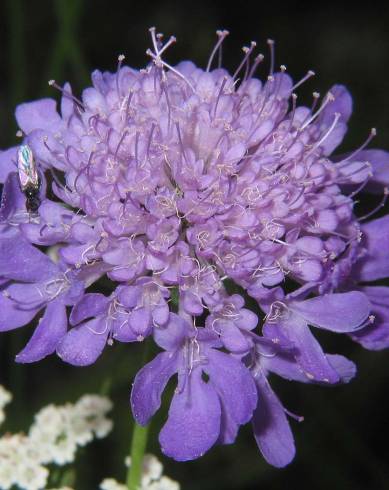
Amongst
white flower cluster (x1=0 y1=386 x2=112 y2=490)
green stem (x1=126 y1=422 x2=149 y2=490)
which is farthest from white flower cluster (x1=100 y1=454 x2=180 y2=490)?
white flower cluster (x1=0 y1=386 x2=112 y2=490)

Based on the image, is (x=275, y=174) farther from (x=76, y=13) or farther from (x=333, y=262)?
(x=76, y=13)

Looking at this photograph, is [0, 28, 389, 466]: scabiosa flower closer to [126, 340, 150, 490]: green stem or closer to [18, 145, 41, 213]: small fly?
[18, 145, 41, 213]: small fly

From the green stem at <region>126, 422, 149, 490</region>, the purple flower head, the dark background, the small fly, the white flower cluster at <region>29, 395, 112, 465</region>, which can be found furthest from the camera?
the dark background

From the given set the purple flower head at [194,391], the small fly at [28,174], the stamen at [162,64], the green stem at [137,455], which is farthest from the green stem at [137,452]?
the stamen at [162,64]

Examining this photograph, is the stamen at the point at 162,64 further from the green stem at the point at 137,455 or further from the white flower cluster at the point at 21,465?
the white flower cluster at the point at 21,465

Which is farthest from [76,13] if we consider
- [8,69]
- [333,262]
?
[333,262]

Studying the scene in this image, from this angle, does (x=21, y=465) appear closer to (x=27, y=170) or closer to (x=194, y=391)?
(x=194, y=391)
